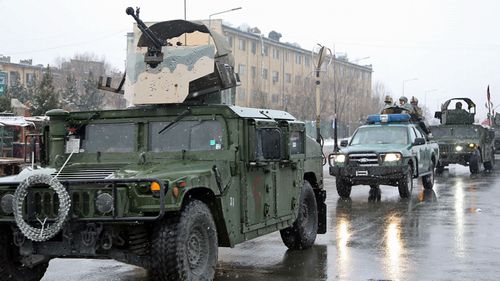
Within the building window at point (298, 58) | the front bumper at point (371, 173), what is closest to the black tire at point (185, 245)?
the front bumper at point (371, 173)

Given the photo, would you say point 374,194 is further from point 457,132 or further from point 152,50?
point 152,50

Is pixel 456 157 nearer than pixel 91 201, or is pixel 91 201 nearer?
pixel 91 201

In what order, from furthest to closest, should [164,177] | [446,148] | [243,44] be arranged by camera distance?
[243,44]
[446,148]
[164,177]

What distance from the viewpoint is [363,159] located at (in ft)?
51.8

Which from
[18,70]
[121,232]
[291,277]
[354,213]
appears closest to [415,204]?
[354,213]

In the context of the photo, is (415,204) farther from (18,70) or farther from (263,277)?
(18,70)

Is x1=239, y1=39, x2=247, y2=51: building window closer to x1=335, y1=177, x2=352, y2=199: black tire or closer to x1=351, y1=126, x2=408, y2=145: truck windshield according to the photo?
x1=351, y1=126, x2=408, y2=145: truck windshield

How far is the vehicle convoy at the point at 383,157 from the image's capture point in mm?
15680

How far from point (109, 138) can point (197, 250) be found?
6.30 ft

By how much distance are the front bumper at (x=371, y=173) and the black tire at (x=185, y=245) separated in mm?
9623

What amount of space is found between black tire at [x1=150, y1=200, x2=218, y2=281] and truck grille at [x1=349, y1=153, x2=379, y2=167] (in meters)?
9.70

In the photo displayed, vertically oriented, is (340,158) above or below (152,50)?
below

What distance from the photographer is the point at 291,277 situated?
753 centimetres

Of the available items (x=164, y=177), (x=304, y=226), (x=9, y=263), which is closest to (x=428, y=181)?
(x=304, y=226)
